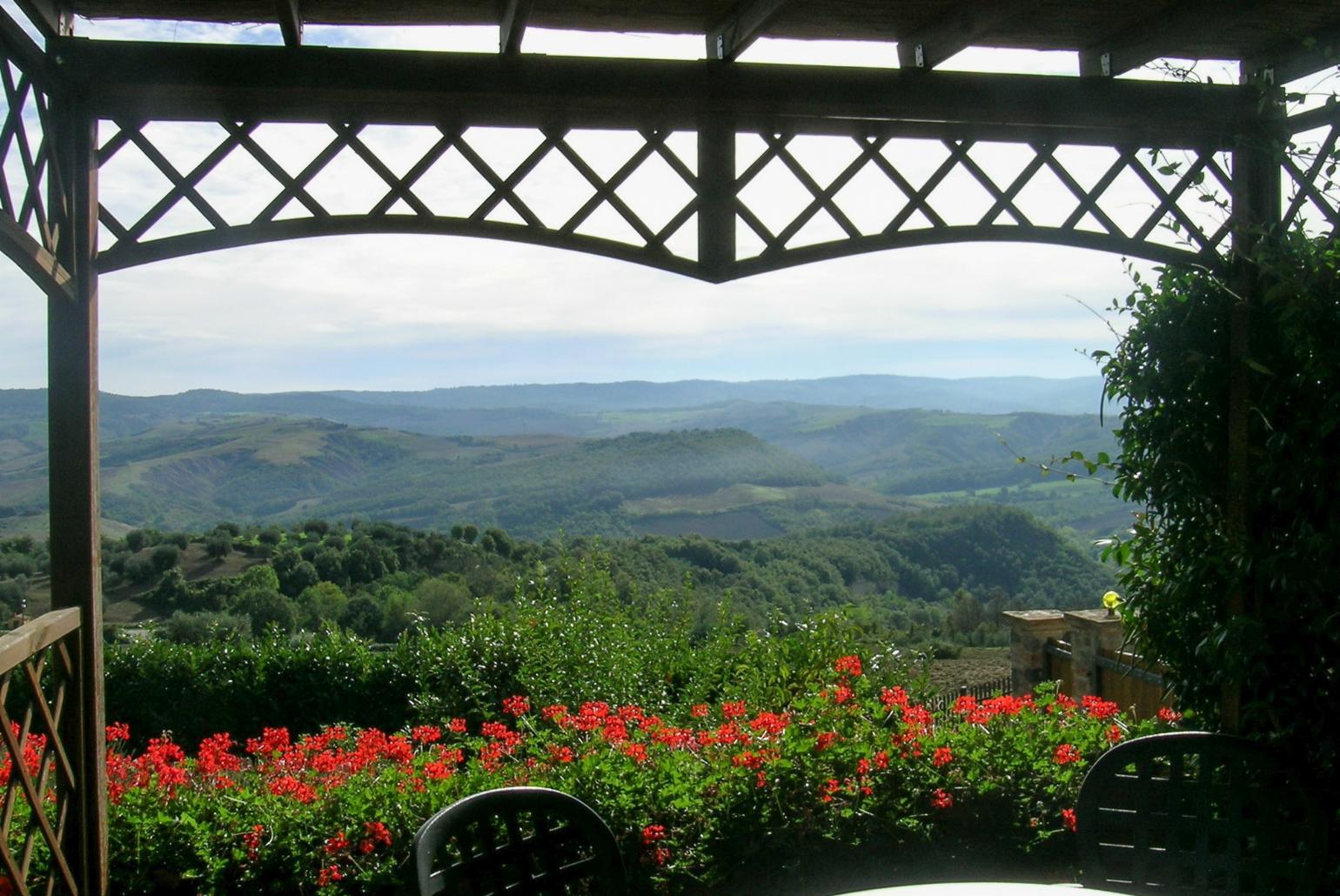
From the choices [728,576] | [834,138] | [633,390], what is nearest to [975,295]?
[728,576]

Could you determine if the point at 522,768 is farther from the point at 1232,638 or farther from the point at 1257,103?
the point at 1257,103

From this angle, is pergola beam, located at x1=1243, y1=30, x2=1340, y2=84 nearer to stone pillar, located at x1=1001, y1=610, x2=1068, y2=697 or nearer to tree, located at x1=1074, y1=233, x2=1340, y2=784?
tree, located at x1=1074, y1=233, x2=1340, y2=784

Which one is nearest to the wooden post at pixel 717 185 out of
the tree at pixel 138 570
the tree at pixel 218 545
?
the tree at pixel 138 570

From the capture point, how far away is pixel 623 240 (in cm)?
283

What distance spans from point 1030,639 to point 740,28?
3625 millimetres

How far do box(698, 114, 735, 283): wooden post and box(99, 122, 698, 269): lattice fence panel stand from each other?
3 centimetres

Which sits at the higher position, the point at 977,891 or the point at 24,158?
the point at 24,158

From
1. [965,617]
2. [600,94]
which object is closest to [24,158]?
[600,94]

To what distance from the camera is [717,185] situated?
2877mm

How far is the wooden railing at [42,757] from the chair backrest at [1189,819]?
2.26 metres

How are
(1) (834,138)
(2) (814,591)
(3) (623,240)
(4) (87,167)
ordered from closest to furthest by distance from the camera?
(4) (87,167) → (3) (623,240) → (1) (834,138) → (2) (814,591)

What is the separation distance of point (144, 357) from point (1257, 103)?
12158 millimetres

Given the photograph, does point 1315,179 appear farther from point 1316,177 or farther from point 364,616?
point 364,616

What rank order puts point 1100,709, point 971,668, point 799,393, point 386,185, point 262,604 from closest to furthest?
point 386,185 < point 1100,709 < point 971,668 < point 262,604 < point 799,393
